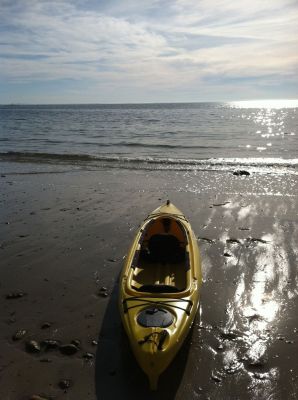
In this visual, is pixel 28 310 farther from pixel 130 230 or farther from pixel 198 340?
pixel 130 230

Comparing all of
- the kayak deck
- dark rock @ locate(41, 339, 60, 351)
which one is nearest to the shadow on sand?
dark rock @ locate(41, 339, 60, 351)

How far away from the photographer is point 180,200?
12859mm

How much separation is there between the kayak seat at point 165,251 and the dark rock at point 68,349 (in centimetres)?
249

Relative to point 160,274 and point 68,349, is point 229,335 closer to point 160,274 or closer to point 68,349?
point 160,274

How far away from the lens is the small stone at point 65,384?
474 centimetres

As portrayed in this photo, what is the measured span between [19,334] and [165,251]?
3052mm

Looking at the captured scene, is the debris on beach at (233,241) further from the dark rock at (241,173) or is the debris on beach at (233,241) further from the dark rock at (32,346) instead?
the dark rock at (241,173)

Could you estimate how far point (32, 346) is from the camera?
5426mm

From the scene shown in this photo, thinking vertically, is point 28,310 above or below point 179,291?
below

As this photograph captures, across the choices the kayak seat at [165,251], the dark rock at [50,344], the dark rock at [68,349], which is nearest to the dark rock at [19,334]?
the dark rock at [50,344]

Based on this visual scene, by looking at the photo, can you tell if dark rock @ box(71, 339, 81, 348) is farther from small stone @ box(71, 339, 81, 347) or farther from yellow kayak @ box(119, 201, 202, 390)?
yellow kayak @ box(119, 201, 202, 390)

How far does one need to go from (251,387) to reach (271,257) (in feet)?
12.8

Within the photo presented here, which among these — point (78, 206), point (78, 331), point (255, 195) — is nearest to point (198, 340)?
point (78, 331)

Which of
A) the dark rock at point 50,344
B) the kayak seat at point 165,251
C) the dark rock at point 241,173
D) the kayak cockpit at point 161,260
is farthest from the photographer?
the dark rock at point 241,173
